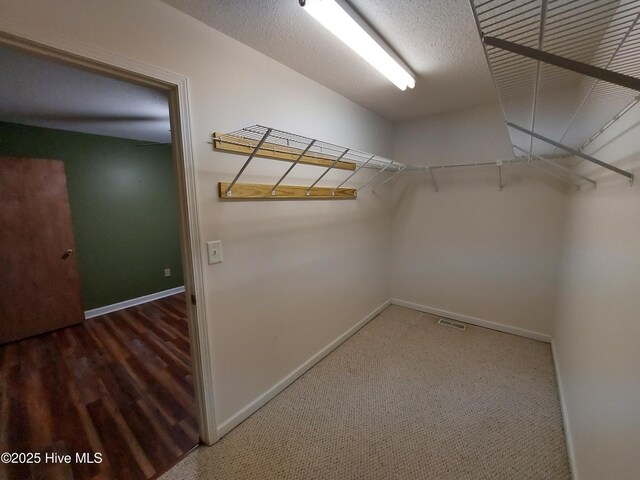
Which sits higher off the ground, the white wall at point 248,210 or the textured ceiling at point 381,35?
the textured ceiling at point 381,35

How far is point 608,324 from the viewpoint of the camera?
1093 millimetres

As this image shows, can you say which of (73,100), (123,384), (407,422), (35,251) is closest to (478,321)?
(407,422)

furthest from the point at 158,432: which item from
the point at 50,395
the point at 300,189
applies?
the point at 300,189

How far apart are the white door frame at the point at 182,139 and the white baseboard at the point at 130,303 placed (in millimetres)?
2864

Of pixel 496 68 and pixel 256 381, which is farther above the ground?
pixel 496 68

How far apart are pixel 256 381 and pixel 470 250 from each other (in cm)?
249

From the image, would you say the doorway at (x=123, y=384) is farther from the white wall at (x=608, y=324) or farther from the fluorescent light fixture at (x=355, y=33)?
the white wall at (x=608, y=324)

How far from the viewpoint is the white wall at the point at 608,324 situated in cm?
87

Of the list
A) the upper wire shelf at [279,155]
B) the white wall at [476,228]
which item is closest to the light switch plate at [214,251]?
the upper wire shelf at [279,155]

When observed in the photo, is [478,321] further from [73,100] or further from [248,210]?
[73,100]

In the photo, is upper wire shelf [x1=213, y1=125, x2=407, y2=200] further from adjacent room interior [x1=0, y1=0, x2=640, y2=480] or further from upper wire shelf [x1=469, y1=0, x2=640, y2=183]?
upper wire shelf [x1=469, y1=0, x2=640, y2=183]

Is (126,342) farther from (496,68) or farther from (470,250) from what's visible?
(470,250)

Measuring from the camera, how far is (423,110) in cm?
274

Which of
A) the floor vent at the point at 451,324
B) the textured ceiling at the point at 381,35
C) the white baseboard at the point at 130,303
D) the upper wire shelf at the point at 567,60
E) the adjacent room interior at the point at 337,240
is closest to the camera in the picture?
the upper wire shelf at the point at 567,60
